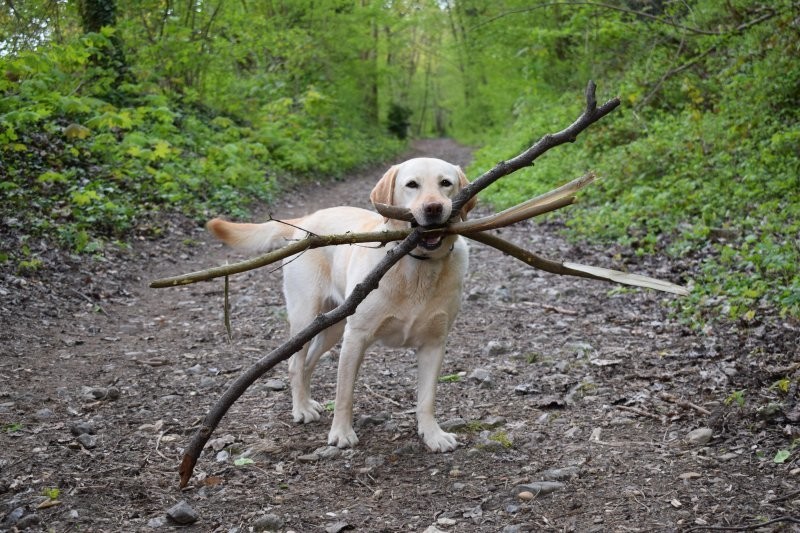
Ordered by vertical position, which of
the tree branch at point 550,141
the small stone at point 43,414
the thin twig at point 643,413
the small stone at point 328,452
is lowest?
the small stone at point 328,452

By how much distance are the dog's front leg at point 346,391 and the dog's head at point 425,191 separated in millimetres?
736

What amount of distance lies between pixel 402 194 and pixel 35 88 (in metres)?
7.83

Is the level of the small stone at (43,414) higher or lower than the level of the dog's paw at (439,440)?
higher

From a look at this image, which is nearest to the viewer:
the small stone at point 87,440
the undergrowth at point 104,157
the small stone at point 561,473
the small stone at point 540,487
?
the small stone at point 540,487

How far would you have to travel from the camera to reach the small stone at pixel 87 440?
3.97 metres

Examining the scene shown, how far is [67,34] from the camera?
1242cm

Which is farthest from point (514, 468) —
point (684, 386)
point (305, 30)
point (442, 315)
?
point (305, 30)

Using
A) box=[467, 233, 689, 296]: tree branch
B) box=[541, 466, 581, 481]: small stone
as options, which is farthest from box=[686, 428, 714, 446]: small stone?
box=[467, 233, 689, 296]: tree branch

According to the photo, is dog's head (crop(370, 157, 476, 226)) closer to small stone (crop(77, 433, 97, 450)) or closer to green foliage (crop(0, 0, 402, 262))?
small stone (crop(77, 433, 97, 450))

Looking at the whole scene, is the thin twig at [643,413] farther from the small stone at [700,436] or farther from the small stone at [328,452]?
the small stone at [328,452]

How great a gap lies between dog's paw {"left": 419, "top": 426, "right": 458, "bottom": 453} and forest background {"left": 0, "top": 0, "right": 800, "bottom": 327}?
264 cm

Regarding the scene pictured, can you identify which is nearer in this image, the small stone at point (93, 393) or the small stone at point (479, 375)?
the small stone at point (93, 393)

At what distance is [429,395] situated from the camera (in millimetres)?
4164

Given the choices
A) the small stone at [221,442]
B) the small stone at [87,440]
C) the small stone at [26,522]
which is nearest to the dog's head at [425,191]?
the small stone at [221,442]
